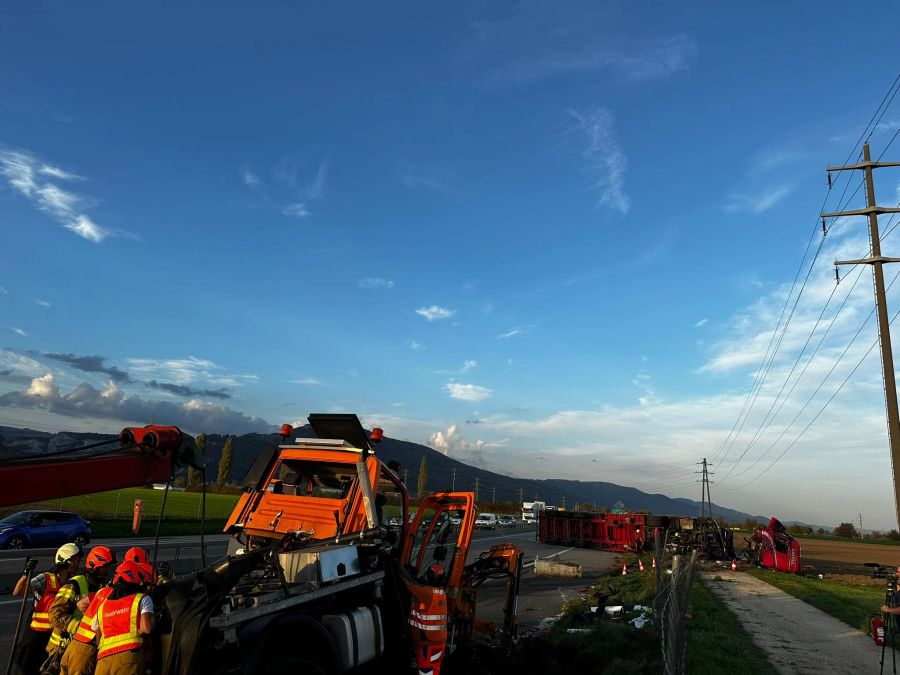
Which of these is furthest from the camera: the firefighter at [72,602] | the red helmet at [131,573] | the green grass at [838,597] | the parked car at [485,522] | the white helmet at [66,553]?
the parked car at [485,522]

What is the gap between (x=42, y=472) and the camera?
3615mm

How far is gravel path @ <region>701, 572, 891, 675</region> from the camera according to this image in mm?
8867

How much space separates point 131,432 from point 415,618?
332cm

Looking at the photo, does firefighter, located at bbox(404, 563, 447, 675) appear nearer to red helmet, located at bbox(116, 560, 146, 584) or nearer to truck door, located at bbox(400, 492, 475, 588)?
truck door, located at bbox(400, 492, 475, 588)

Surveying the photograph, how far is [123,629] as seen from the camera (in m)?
3.88

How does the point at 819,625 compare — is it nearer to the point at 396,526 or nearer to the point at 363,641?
the point at 396,526

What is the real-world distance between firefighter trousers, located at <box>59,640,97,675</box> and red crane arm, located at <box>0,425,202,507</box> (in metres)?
1.10

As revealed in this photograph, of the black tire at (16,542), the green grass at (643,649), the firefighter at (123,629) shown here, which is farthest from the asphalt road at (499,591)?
the firefighter at (123,629)

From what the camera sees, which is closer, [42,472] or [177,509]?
[42,472]

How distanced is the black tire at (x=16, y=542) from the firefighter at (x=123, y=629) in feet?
69.9

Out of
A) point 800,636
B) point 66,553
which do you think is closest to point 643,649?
Result: point 800,636

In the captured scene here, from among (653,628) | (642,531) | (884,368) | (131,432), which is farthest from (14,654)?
(642,531)

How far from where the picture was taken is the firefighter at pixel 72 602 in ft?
16.0

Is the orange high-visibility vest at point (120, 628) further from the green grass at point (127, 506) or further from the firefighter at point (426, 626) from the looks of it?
the green grass at point (127, 506)
